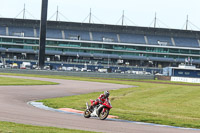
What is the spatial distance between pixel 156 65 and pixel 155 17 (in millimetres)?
22953

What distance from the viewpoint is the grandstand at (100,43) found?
140375mm

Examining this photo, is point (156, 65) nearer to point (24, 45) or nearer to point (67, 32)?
point (67, 32)

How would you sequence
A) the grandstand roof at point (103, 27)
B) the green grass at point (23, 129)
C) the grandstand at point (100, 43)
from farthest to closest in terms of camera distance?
the grandstand roof at point (103, 27)
the grandstand at point (100, 43)
the green grass at point (23, 129)

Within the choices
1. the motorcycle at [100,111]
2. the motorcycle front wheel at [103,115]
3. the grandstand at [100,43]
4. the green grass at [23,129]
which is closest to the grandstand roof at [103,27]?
the grandstand at [100,43]

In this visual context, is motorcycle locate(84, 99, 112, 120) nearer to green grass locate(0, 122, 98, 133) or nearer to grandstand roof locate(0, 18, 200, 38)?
green grass locate(0, 122, 98, 133)

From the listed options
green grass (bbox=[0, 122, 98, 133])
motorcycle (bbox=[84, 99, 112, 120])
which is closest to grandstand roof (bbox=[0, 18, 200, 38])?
motorcycle (bbox=[84, 99, 112, 120])

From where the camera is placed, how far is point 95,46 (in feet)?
469

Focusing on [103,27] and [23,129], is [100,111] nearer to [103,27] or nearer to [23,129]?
[23,129]

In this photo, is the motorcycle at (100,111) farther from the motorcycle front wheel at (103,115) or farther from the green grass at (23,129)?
the green grass at (23,129)

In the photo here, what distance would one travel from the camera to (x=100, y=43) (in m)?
143

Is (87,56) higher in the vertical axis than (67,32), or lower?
lower

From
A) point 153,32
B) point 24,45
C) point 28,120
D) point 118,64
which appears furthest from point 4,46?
point 28,120

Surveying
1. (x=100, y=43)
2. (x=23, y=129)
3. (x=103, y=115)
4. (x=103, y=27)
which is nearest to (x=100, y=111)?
(x=103, y=115)

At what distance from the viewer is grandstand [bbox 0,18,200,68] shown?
461 feet
